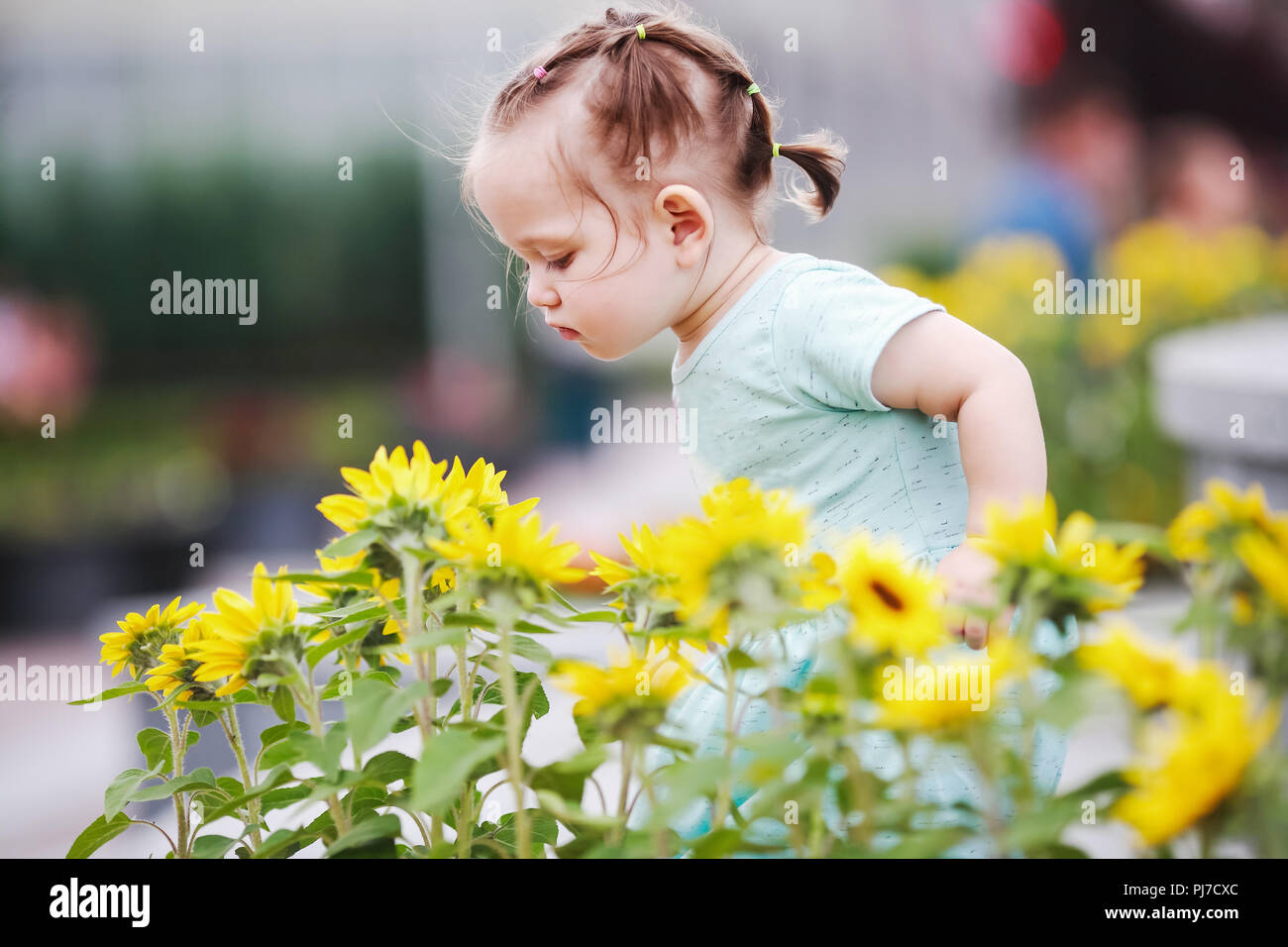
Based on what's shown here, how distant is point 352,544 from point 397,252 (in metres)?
6.33

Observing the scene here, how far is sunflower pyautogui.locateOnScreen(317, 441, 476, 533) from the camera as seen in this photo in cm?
61

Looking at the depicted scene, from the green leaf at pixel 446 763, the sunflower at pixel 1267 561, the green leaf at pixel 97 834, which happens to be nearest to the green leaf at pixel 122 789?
the green leaf at pixel 97 834

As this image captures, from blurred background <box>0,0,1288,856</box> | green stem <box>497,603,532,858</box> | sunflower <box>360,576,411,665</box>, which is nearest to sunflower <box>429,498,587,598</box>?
green stem <box>497,603,532,858</box>

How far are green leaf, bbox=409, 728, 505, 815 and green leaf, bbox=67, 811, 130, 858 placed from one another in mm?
289

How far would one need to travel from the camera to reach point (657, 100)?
0.99 metres

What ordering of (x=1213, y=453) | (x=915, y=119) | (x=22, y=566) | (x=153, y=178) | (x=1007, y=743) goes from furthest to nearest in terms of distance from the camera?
1. (x=153, y=178)
2. (x=22, y=566)
3. (x=915, y=119)
4. (x=1213, y=453)
5. (x=1007, y=743)

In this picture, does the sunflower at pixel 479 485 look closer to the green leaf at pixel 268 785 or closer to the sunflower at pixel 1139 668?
the green leaf at pixel 268 785

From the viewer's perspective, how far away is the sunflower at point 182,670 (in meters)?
0.73

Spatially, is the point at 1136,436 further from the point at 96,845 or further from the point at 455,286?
the point at 455,286

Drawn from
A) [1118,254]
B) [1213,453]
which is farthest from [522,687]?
[1118,254]

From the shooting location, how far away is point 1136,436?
2.68 metres

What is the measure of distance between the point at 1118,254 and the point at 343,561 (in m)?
2.96

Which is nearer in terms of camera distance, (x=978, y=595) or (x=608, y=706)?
(x=608, y=706)

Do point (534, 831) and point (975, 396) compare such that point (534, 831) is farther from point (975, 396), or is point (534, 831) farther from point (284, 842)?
point (975, 396)
